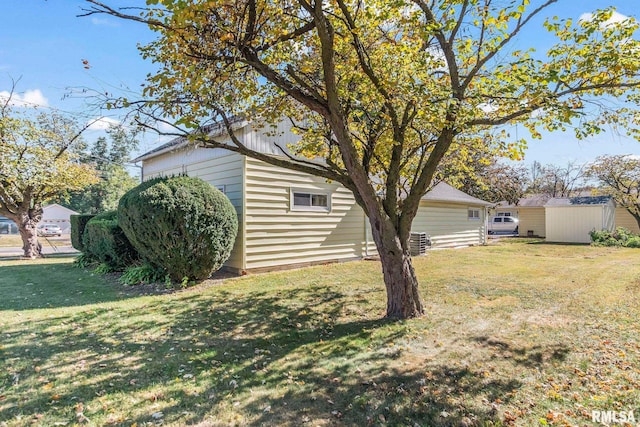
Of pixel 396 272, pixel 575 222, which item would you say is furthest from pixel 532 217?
pixel 396 272

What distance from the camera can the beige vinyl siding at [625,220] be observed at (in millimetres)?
22172

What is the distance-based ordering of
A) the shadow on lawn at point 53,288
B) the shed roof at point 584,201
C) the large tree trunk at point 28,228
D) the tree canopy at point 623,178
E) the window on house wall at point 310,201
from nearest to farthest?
the shadow on lawn at point 53,288, the window on house wall at point 310,201, the large tree trunk at point 28,228, the tree canopy at point 623,178, the shed roof at point 584,201

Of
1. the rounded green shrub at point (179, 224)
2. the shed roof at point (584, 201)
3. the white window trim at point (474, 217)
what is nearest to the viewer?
the rounded green shrub at point (179, 224)

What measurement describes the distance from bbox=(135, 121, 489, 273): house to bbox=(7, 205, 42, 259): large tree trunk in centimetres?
533

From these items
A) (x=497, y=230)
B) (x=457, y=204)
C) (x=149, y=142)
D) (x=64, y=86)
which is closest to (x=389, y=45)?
(x=149, y=142)

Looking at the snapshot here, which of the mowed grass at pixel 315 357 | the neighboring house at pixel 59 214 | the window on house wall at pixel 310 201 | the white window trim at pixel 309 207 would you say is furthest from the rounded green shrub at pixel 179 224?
the neighboring house at pixel 59 214

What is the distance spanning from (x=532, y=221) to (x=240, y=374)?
93.7ft

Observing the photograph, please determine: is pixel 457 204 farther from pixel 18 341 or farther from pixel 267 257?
pixel 18 341

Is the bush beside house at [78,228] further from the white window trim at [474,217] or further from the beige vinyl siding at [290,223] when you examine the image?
the white window trim at [474,217]

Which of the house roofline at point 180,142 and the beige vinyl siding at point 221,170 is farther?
the beige vinyl siding at point 221,170

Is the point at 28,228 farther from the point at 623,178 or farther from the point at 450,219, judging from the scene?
the point at 623,178

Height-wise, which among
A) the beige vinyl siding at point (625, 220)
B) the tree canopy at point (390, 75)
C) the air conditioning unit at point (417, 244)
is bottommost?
the air conditioning unit at point (417, 244)

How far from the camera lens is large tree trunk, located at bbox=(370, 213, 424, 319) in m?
5.11

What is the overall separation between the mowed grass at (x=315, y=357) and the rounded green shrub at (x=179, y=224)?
769 mm
